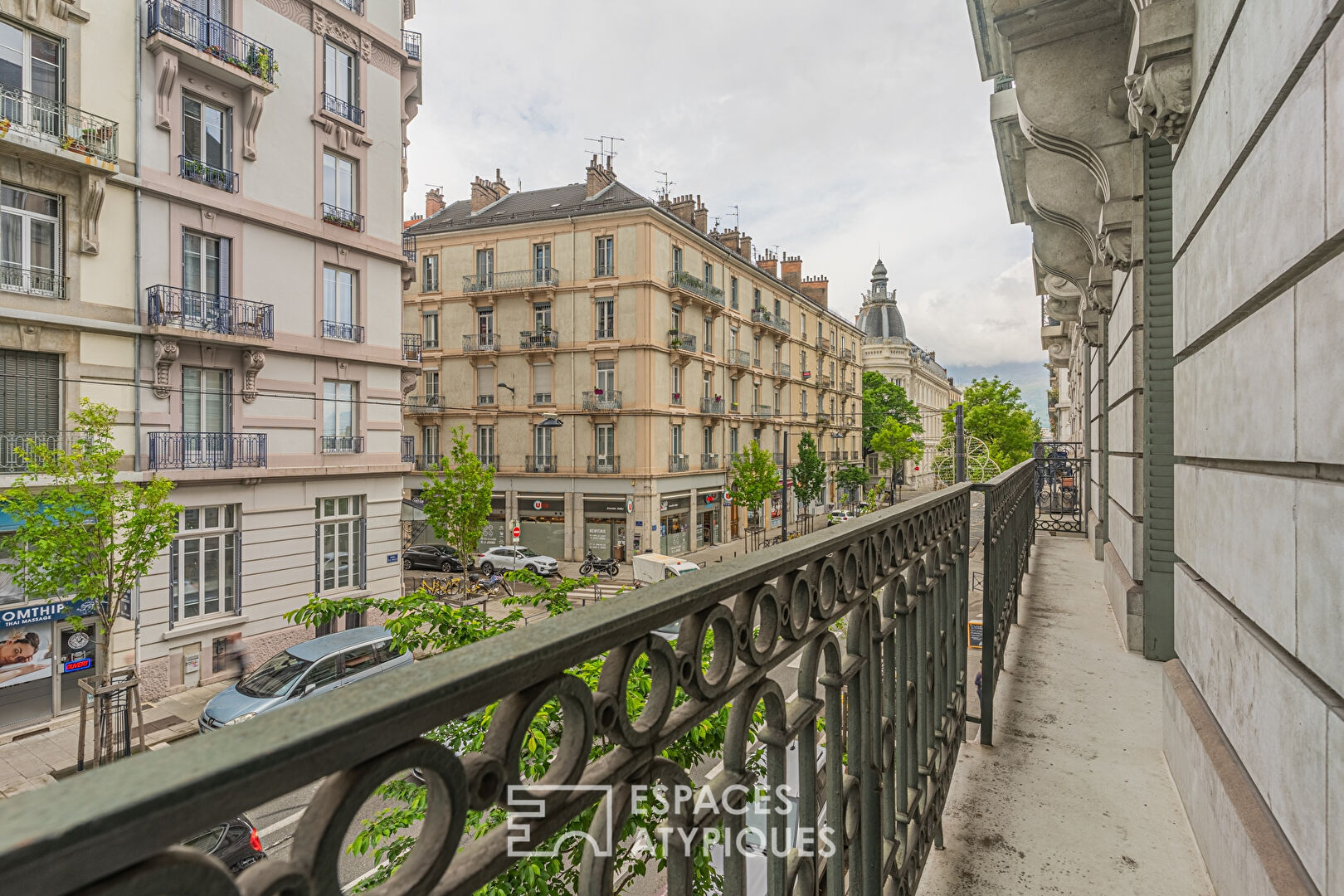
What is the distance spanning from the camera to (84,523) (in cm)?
1025

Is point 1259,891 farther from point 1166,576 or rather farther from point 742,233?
point 742,233

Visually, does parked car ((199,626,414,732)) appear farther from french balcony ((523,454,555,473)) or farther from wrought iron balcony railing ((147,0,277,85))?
french balcony ((523,454,555,473))

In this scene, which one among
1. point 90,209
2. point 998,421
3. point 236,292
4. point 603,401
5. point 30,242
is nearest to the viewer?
point 30,242

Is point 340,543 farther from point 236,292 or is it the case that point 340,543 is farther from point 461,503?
point 236,292

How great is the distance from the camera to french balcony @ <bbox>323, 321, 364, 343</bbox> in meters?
15.1

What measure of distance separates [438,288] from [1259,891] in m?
32.4

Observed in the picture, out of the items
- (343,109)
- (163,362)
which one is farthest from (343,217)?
(163,362)

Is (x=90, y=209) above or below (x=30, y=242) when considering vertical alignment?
above

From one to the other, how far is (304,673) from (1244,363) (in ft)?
35.9

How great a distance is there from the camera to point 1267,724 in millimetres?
2084

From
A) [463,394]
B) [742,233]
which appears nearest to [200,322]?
[463,394]

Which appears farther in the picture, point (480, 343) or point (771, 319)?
point (771, 319)

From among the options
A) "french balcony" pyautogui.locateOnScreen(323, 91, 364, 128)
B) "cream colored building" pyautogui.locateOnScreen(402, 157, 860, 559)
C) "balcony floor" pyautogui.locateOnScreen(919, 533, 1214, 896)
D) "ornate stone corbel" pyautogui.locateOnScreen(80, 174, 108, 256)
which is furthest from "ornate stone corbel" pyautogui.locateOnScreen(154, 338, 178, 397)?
"cream colored building" pyautogui.locateOnScreen(402, 157, 860, 559)

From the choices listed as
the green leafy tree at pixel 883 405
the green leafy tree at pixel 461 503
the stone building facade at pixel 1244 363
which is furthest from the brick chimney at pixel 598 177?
the green leafy tree at pixel 883 405
